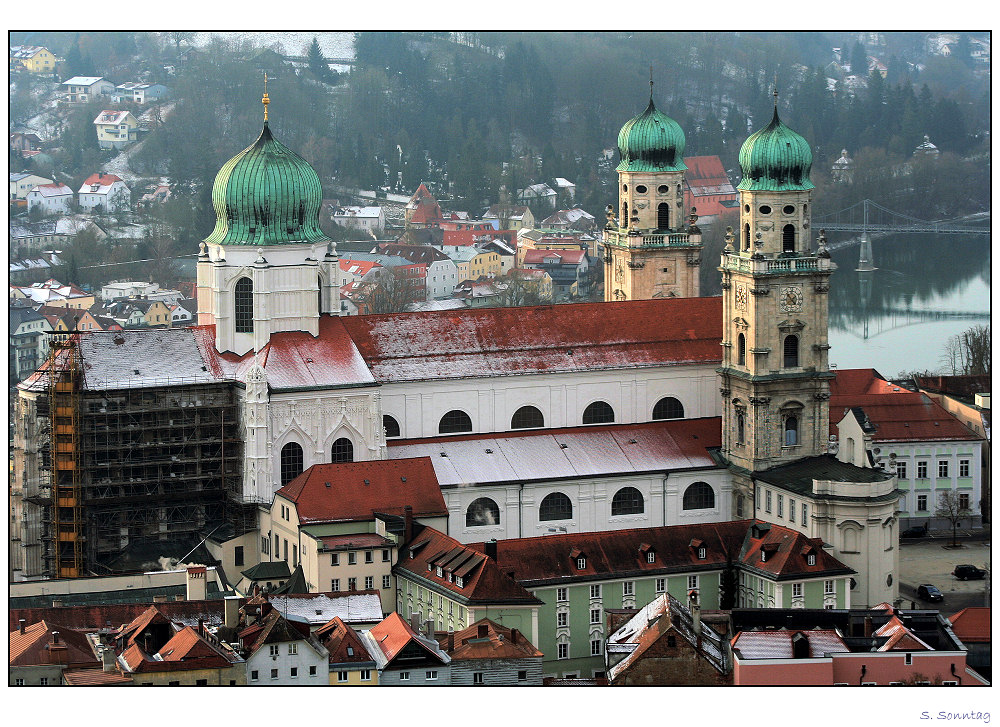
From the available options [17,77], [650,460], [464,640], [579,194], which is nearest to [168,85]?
[17,77]

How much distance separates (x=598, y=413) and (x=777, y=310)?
21.2ft

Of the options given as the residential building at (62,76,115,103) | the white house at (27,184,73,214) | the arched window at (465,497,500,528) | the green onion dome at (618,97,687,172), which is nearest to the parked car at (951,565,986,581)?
the arched window at (465,497,500,528)

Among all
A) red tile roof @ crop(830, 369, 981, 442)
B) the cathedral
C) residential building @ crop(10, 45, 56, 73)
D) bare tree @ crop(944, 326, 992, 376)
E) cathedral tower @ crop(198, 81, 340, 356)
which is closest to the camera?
the cathedral

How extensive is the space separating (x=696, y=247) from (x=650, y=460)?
36.3ft

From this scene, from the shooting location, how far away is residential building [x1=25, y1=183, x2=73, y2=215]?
147 metres

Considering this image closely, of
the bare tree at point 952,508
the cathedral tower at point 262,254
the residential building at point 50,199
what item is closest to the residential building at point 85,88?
the residential building at point 50,199

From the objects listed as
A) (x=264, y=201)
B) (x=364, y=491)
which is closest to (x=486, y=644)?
(x=364, y=491)

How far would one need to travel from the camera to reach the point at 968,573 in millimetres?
78312

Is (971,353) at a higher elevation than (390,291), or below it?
below

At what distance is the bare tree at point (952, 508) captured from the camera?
84.4 m

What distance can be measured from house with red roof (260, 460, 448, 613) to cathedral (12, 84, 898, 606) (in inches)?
60.6

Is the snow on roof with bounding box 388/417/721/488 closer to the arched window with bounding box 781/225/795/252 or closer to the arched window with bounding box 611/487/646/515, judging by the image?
the arched window with bounding box 611/487/646/515

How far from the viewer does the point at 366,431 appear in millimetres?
75562

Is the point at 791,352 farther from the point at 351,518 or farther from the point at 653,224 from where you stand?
the point at 351,518
